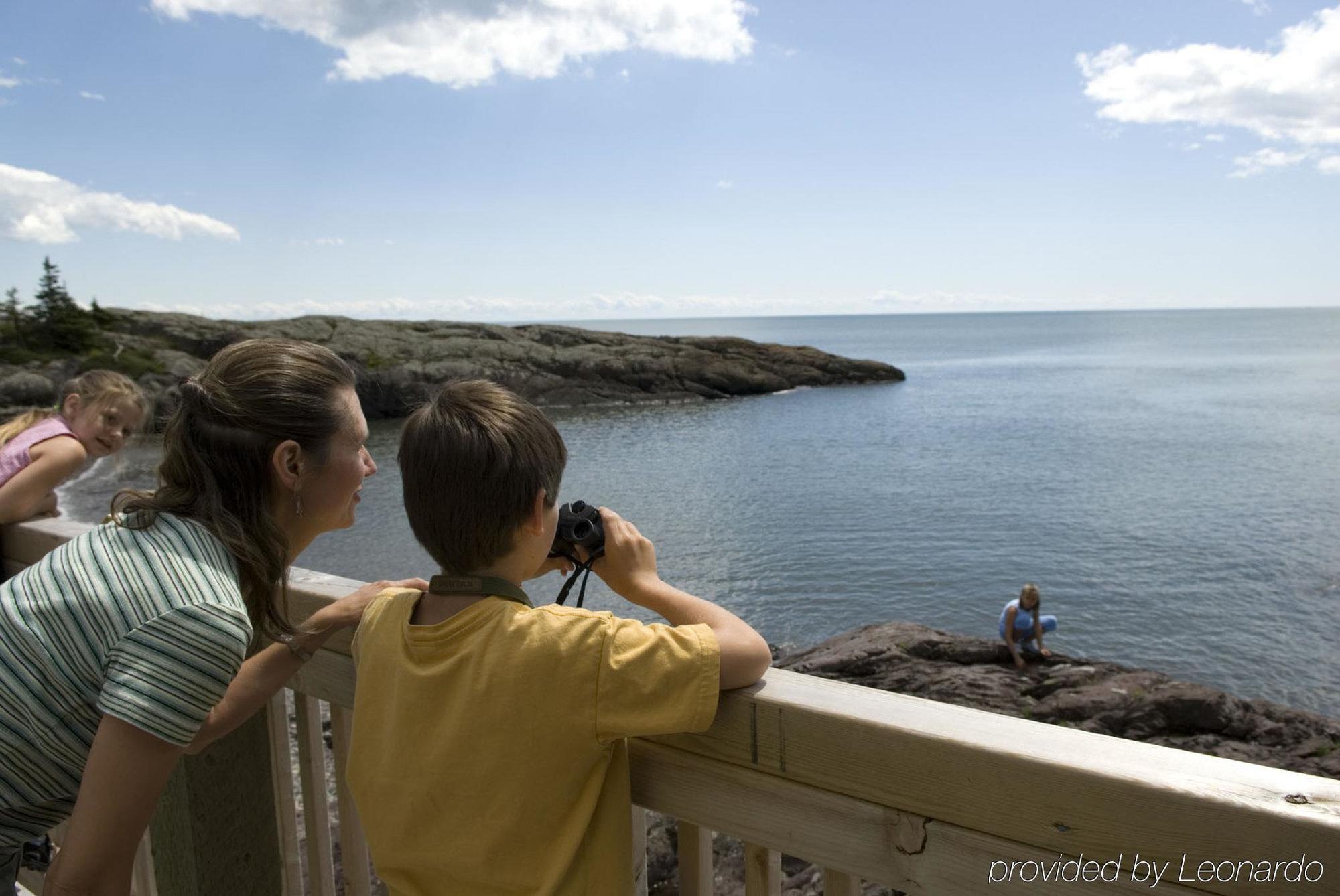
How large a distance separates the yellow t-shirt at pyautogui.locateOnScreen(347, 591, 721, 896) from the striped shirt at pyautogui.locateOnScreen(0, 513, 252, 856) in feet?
1.00

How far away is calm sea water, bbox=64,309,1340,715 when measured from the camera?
1953 centimetres

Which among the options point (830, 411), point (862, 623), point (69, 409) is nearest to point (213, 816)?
point (69, 409)

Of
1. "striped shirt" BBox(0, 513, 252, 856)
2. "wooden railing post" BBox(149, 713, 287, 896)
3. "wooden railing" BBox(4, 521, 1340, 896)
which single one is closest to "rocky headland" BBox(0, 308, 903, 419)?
"wooden railing post" BBox(149, 713, 287, 896)

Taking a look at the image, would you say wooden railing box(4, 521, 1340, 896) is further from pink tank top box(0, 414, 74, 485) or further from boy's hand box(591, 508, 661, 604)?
pink tank top box(0, 414, 74, 485)

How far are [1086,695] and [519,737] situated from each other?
11.8 meters

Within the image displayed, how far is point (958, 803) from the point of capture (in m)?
1.28

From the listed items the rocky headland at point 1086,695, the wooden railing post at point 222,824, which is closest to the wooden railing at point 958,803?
the wooden railing post at point 222,824

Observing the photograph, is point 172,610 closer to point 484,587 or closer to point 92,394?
point 484,587

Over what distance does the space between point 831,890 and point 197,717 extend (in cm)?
110

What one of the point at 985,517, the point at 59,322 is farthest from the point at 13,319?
the point at 985,517

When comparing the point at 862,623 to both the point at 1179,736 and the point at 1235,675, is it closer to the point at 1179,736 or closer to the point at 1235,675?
the point at 1235,675

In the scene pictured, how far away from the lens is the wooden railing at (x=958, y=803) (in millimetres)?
1094

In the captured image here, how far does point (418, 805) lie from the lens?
5.27ft

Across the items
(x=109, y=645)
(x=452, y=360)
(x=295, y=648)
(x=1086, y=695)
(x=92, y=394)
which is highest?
(x=92, y=394)
